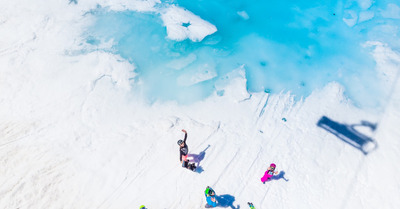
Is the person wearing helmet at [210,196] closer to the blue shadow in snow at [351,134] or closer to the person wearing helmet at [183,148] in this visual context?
the person wearing helmet at [183,148]

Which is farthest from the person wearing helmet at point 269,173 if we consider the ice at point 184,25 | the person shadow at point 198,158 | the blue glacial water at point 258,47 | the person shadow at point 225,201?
the ice at point 184,25

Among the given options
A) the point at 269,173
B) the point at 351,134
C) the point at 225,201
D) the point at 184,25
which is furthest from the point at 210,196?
the point at 184,25

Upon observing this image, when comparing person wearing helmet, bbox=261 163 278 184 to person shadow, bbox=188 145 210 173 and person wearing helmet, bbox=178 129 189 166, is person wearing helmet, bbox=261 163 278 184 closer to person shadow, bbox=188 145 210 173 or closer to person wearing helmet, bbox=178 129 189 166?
person shadow, bbox=188 145 210 173

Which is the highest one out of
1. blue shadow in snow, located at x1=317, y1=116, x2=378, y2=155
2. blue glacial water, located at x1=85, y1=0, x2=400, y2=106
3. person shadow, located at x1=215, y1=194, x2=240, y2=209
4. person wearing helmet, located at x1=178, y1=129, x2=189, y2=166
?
blue glacial water, located at x1=85, y1=0, x2=400, y2=106

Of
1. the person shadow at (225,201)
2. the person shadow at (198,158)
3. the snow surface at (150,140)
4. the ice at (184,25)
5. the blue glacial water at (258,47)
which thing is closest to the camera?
the person shadow at (225,201)

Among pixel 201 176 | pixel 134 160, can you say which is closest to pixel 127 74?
pixel 134 160

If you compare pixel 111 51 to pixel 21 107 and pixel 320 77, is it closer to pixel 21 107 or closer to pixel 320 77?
pixel 21 107

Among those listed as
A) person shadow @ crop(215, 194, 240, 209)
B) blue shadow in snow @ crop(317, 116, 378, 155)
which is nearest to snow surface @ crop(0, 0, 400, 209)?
person shadow @ crop(215, 194, 240, 209)
